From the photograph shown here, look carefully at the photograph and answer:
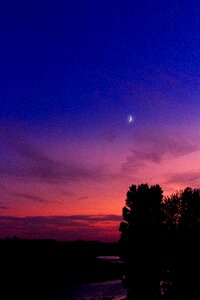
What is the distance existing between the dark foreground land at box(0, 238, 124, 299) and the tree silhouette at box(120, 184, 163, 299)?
163 ft

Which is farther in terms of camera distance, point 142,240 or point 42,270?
point 42,270

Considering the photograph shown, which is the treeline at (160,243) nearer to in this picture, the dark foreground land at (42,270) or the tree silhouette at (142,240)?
the tree silhouette at (142,240)

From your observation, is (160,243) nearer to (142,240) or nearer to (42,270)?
(142,240)

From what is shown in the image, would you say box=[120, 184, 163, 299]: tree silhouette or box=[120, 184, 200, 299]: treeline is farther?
box=[120, 184, 163, 299]: tree silhouette

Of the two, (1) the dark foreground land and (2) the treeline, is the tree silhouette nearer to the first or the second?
(2) the treeline

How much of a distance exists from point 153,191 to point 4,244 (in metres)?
111

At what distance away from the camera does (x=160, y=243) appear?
44.6m

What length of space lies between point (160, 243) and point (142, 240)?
88.4 inches

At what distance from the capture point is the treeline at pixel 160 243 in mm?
40250

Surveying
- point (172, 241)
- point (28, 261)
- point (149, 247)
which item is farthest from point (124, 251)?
point (28, 261)

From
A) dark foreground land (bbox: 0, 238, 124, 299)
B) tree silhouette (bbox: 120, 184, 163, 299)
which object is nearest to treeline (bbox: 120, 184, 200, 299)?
tree silhouette (bbox: 120, 184, 163, 299)

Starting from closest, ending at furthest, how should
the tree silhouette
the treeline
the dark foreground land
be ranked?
1. the treeline
2. the tree silhouette
3. the dark foreground land

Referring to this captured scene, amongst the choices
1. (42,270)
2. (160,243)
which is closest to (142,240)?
(160,243)

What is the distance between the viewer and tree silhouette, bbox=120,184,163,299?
139 feet
